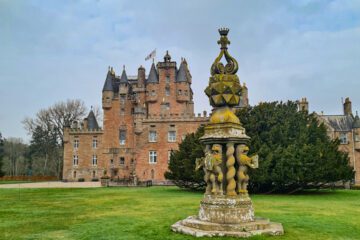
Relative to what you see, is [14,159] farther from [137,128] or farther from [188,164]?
[188,164]

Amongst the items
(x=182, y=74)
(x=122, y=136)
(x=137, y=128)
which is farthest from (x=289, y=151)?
(x=122, y=136)

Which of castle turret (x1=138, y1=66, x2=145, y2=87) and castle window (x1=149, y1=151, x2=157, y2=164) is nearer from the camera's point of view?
castle window (x1=149, y1=151, x2=157, y2=164)

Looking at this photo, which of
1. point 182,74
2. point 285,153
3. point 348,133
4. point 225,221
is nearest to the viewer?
point 225,221

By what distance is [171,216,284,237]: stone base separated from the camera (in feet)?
27.7

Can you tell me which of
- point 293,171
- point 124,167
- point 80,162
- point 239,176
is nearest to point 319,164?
point 293,171

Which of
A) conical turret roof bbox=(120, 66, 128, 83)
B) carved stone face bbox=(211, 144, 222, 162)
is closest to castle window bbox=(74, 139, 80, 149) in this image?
conical turret roof bbox=(120, 66, 128, 83)

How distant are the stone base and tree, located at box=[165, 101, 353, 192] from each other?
52.5 ft

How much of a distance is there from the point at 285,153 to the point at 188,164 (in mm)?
7845

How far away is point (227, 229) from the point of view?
8.64m

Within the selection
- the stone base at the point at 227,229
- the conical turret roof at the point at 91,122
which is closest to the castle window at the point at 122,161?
the conical turret roof at the point at 91,122

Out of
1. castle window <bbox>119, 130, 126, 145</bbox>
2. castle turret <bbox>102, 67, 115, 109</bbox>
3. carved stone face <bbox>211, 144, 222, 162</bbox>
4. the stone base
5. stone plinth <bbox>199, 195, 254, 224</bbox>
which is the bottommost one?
the stone base

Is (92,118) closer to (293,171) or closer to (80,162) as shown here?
(80,162)

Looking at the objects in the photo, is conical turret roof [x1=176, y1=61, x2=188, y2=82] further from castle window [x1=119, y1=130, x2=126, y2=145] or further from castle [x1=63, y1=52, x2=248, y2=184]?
castle window [x1=119, y1=130, x2=126, y2=145]

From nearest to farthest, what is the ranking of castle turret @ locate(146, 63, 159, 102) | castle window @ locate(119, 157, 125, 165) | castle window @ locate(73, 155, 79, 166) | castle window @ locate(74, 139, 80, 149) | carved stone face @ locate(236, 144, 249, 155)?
carved stone face @ locate(236, 144, 249, 155) → castle window @ locate(119, 157, 125, 165) → castle turret @ locate(146, 63, 159, 102) → castle window @ locate(73, 155, 79, 166) → castle window @ locate(74, 139, 80, 149)
